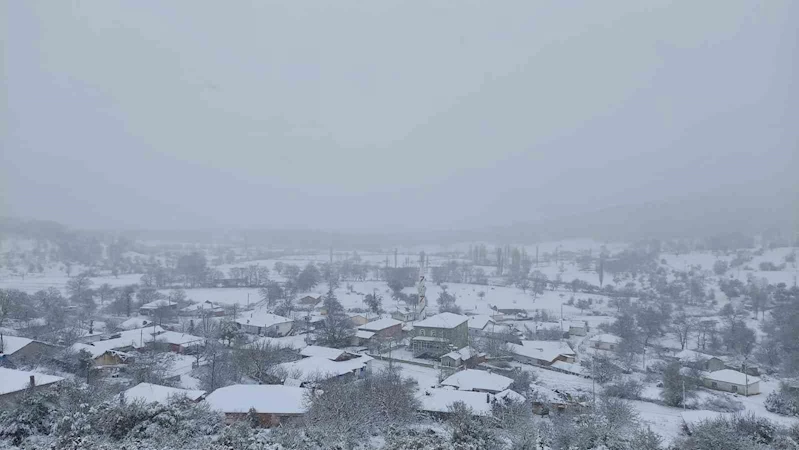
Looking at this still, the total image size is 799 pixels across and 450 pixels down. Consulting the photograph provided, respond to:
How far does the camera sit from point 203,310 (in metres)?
29.1

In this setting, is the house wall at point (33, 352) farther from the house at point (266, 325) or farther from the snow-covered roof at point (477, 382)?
the snow-covered roof at point (477, 382)

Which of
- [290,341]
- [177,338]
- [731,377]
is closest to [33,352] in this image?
[177,338]

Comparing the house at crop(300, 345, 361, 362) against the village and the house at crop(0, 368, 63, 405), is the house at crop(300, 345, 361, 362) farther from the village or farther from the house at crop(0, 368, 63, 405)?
the house at crop(0, 368, 63, 405)

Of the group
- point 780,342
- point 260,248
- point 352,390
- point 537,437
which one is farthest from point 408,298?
point 260,248

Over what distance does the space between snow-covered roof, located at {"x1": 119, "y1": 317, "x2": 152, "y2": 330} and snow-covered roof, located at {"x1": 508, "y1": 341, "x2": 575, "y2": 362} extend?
1934cm

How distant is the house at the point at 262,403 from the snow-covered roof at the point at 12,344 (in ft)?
33.3

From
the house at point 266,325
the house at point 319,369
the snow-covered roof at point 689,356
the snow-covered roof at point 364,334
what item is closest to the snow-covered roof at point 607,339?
the snow-covered roof at point 689,356

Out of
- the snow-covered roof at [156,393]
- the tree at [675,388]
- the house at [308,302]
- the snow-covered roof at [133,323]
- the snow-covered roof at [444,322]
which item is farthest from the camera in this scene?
the house at [308,302]

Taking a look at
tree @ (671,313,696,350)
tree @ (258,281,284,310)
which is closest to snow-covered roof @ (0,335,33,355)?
tree @ (258,281,284,310)

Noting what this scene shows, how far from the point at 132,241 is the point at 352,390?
64.6 metres

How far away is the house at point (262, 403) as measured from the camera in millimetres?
10531

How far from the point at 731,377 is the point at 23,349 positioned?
26359 mm

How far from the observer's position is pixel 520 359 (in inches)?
840

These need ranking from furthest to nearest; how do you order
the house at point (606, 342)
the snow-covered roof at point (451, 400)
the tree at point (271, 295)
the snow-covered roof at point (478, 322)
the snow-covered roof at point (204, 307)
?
the tree at point (271, 295)
the snow-covered roof at point (204, 307)
the snow-covered roof at point (478, 322)
the house at point (606, 342)
the snow-covered roof at point (451, 400)
